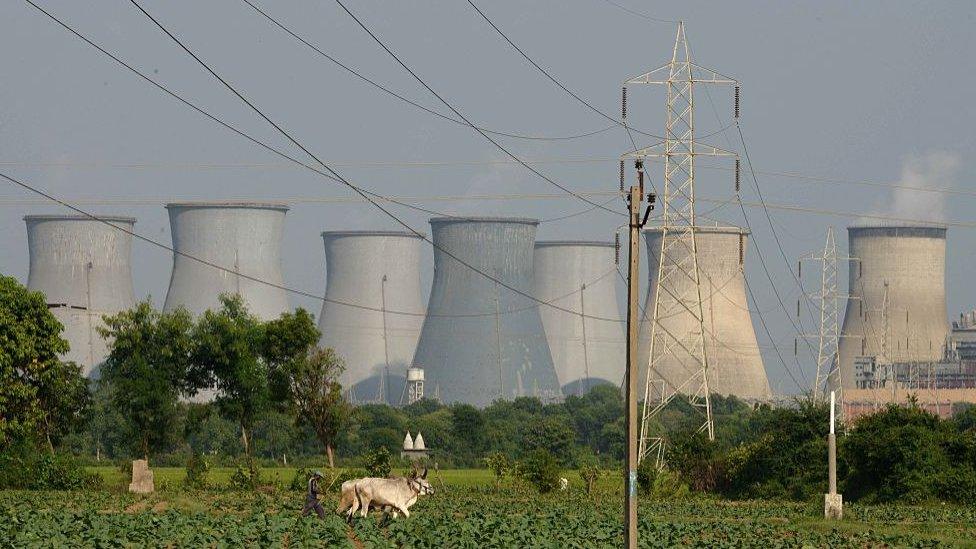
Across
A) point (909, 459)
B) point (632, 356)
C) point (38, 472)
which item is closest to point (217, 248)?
point (38, 472)

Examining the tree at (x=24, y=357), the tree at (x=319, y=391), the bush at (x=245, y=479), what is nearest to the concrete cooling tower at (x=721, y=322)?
the tree at (x=319, y=391)

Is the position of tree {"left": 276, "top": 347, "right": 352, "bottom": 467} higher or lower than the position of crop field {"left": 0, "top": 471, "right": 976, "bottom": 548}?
higher

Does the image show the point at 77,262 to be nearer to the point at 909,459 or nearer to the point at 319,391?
the point at 319,391

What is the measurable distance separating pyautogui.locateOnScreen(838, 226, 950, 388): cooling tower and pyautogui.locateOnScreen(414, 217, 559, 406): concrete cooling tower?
767 inches

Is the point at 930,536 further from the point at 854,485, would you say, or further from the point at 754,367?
the point at 754,367

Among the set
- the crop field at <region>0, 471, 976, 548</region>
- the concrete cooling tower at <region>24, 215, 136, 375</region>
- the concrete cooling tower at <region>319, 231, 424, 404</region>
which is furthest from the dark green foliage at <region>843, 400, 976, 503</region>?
the concrete cooling tower at <region>319, 231, 424, 404</region>

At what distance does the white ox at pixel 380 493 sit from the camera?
1898cm

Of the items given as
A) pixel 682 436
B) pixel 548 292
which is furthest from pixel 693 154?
pixel 548 292

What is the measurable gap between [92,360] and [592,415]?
92.3 ft

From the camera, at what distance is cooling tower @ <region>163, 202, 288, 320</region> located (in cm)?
8488

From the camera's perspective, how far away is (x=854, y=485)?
33.5 metres

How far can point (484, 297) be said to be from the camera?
9206 centimetres

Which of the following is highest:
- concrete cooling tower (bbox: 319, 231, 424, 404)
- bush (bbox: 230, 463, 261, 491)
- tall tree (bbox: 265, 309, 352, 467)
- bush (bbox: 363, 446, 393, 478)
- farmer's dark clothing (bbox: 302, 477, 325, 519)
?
concrete cooling tower (bbox: 319, 231, 424, 404)

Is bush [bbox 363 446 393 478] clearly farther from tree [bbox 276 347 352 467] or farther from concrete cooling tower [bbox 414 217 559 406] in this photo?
concrete cooling tower [bbox 414 217 559 406]
